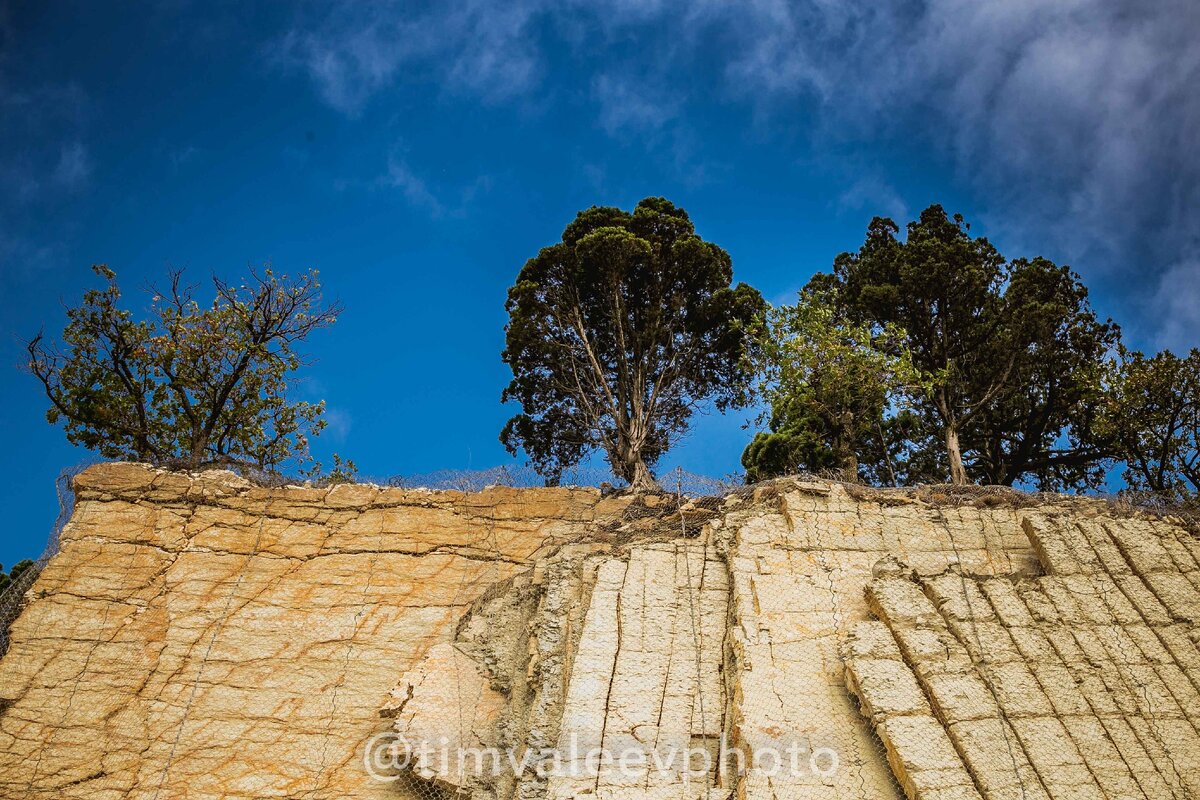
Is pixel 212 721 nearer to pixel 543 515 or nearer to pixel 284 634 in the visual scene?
pixel 284 634

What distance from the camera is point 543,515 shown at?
12977 mm

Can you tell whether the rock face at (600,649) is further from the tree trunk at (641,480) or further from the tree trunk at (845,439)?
the tree trunk at (845,439)

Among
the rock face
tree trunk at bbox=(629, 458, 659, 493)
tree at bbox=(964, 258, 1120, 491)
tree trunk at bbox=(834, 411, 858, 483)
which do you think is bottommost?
the rock face

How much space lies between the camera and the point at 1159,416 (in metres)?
17.8

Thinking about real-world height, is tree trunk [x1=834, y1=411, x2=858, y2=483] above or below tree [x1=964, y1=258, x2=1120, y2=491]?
below

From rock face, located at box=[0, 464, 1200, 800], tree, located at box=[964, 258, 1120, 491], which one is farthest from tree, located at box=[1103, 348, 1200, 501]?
rock face, located at box=[0, 464, 1200, 800]

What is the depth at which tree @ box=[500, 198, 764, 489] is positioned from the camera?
19797 millimetres

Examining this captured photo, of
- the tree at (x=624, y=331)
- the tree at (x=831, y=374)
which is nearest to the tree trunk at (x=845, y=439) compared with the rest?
the tree at (x=831, y=374)

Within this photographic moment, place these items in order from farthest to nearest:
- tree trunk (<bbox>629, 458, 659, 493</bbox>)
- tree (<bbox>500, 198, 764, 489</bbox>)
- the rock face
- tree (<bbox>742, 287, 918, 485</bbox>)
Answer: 1. tree (<bbox>500, 198, 764, 489</bbox>)
2. tree (<bbox>742, 287, 918, 485</bbox>)
3. tree trunk (<bbox>629, 458, 659, 493</bbox>)
4. the rock face

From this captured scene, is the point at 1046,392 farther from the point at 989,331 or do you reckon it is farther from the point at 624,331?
the point at 624,331

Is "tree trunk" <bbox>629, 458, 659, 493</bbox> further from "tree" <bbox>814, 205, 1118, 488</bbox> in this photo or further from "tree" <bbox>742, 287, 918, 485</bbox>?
"tree" <bbox>814, 205, 1118, 488</bbox>

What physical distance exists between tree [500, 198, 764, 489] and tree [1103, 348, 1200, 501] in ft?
26.5

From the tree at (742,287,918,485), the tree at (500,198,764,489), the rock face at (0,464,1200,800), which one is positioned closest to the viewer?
the rock face at (0,464,1200,800)

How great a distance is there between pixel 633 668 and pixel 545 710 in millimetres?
1079
